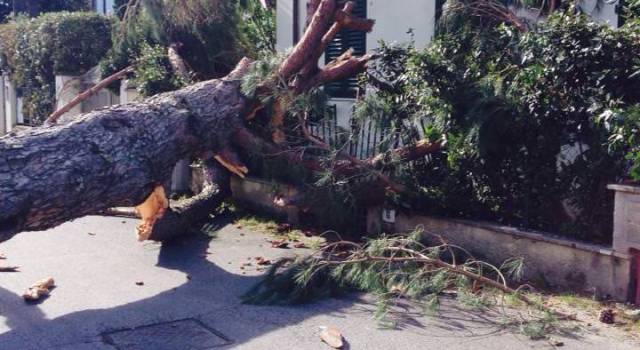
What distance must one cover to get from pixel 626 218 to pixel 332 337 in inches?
99.3

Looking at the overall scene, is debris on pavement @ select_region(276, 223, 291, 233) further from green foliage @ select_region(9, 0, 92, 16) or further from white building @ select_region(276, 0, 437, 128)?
green foliage @ select_region(9, 0, 92, 16)

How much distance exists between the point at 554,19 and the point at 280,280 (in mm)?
3407

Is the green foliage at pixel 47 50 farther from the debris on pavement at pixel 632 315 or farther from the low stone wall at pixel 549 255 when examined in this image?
the debris on pavement at pixel 632 315

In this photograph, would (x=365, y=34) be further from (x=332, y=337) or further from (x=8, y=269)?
(x=332, y=337)

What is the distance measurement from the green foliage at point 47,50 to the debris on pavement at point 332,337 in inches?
461

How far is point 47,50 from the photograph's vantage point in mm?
16766

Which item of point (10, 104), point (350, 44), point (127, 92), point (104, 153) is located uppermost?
point (350, 44)

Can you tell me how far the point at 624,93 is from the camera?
6.28m

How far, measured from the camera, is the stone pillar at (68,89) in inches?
623

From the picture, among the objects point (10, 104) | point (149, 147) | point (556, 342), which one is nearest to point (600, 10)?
point (556, 342)

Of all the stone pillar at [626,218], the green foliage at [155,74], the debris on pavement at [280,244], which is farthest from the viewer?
the green foliage at [155,74]

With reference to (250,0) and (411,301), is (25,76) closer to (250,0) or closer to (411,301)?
(250,0)

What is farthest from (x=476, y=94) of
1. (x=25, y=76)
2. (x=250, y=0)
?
(x=25, y=76)

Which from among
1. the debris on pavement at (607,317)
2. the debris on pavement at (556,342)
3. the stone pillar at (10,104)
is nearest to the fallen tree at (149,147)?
the debris on pavement at (607,317)
